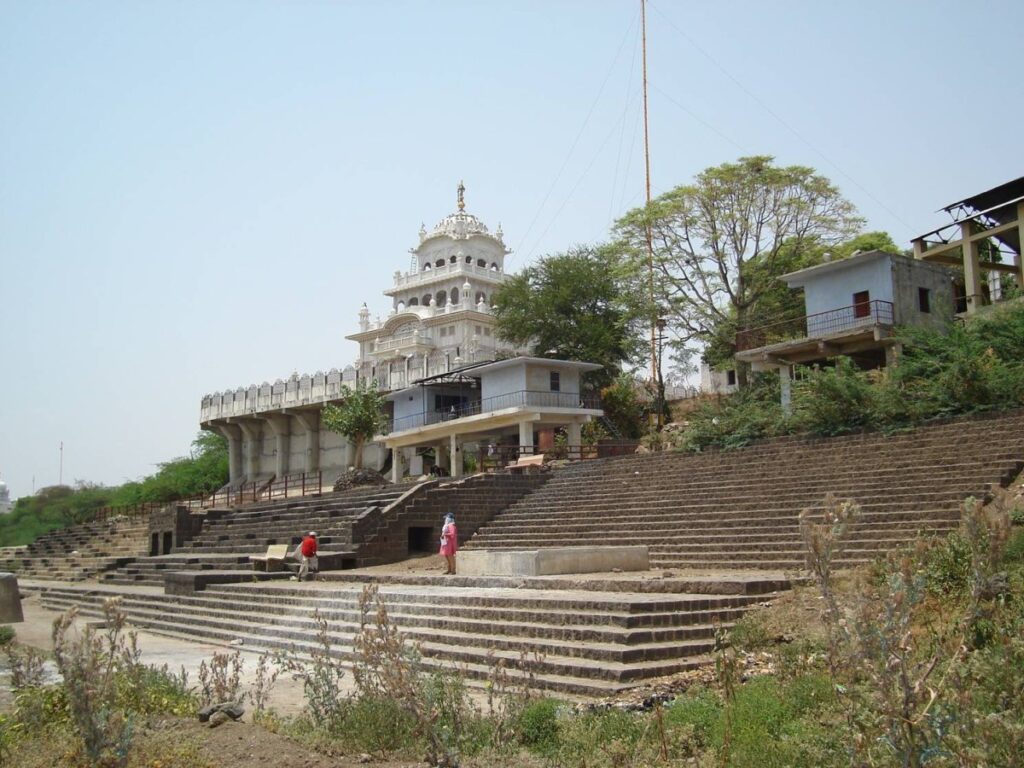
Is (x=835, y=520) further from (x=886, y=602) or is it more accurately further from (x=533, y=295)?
(x=533, y=295)

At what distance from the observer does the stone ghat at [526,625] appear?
992 cm

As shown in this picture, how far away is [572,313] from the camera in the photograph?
48.1m

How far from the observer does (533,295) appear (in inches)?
1916

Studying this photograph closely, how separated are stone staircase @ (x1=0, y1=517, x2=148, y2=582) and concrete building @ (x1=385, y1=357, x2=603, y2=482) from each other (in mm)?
11572

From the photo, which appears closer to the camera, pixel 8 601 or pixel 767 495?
pixel 8 601

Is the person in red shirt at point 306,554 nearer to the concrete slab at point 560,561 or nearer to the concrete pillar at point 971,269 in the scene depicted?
the concrete slab at point 560,561

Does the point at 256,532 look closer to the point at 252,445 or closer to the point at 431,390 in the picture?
the point at 431,390

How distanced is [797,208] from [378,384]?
2122 cm

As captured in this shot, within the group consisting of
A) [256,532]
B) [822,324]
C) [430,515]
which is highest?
[822,324]

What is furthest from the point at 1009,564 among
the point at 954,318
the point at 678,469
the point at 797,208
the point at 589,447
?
the point at 797,208

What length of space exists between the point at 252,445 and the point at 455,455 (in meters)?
25.1

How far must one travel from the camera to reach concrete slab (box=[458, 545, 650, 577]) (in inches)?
615

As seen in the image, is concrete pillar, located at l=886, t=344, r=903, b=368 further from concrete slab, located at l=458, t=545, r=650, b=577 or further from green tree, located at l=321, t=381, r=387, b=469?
green tree, located at l=321, t=381, r=387, b=469

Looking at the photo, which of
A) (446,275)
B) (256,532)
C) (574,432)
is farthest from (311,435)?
(256,532)
